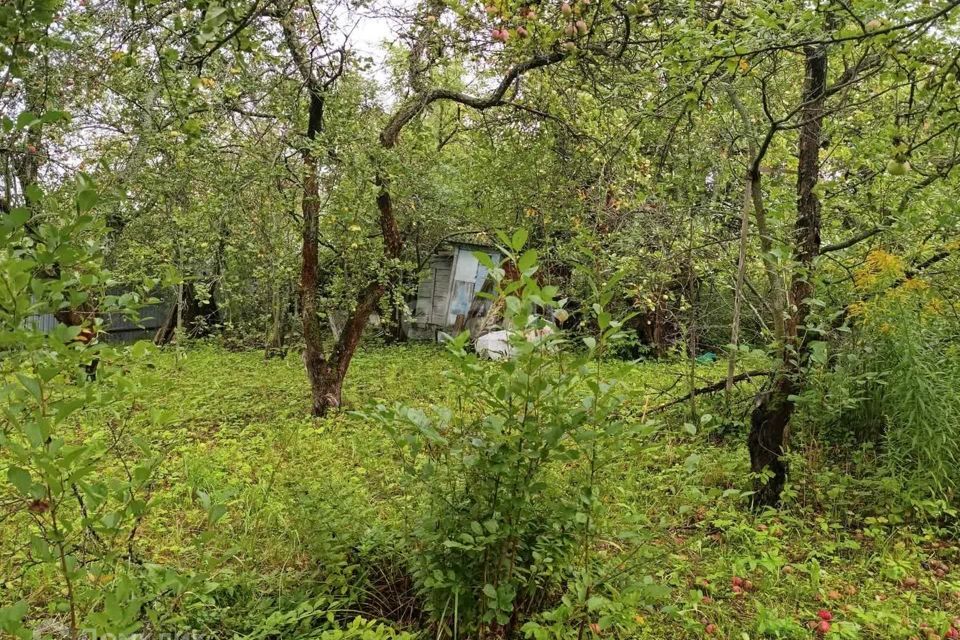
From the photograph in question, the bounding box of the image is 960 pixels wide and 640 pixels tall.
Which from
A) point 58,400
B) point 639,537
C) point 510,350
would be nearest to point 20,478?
point 58,400

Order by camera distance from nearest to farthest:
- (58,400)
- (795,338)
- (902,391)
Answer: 1. (58,400)
2. (795,338)
3. (902,391)

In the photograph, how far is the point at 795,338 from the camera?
3.14 m

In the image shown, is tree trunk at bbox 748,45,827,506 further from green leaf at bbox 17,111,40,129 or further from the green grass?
green leaf at bbox 17,111,40,129

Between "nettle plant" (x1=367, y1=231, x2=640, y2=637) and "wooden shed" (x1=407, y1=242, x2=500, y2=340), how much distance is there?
9947 millimetres

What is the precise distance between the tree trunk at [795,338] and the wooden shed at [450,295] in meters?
8.47

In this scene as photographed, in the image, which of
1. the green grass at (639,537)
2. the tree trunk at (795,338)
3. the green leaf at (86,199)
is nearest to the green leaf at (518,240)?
the green grass at (639,537)

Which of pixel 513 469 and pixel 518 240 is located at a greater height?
pixel 518 240

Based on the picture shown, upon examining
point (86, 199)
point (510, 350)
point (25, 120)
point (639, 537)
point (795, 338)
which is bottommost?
point (639, 537)

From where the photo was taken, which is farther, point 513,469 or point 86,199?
point 513,469

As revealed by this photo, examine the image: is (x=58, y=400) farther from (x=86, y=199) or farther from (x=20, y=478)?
(x=86, y=199)

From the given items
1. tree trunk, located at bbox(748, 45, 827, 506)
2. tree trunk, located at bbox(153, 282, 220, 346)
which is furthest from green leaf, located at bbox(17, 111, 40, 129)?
tree trunk, located at bbox(153, 282, 220, 346)

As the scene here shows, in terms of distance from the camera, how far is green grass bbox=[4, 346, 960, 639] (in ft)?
6.97

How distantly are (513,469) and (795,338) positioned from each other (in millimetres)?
2128

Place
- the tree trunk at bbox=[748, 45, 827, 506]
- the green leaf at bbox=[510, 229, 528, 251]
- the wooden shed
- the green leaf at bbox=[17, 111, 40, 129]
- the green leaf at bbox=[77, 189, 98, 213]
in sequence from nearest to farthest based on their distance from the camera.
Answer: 1. the green leaf at bbox=[17, 111, 40, 129]
2. the green leaf at bbox=[77, 189, 98, 213]
3. the green leaf at bbox=[510, 229, 528, 251]
4. the tree trunk at bbox=[748, 45, 827, 506]
5. the wooden shed
